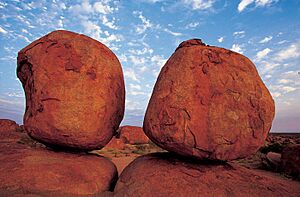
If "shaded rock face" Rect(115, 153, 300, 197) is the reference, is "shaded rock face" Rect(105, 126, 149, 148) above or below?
below

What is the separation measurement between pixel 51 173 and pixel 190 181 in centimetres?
226

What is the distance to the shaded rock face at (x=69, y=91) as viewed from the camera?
11.7 ft

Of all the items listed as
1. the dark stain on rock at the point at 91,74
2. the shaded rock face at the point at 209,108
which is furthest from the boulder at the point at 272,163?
the dark stain on rock at the point at 91,74

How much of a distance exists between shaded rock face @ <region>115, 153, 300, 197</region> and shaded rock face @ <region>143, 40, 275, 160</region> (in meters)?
0.34

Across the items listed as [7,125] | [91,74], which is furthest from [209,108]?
[7,125]

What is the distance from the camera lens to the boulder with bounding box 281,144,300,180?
6.88 m

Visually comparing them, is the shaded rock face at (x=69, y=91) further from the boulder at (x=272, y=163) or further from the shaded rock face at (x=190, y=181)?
the boulder at (x=272, y=163)

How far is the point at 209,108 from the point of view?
3156 millimetres

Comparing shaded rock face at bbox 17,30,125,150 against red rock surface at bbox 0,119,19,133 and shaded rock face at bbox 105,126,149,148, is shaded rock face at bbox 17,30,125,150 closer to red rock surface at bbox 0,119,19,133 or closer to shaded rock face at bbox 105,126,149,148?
shaded rock face at bbox 105,126,149,148

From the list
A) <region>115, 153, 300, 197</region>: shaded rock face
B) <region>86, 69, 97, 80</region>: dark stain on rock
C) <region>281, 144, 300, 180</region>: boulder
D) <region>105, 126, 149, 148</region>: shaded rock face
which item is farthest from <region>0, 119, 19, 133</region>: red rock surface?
<region>281, 144, 300, 180</region>: boulder

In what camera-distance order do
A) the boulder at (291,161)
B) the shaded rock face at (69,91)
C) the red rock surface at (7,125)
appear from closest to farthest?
1. the shaded rock face at (69,91)
2. the boulder at (291,161)
3. the red rock surface at (7,125)

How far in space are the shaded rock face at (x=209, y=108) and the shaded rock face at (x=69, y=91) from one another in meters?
0.99

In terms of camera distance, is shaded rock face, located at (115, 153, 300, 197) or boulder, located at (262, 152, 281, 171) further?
boulder, located at (262, 152, 281, 171)

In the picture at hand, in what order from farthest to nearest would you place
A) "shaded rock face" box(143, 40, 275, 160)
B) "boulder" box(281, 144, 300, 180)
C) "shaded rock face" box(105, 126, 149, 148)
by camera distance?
"shaded rock face" box(105, 126, 149, 148), "boulder" box(281, 144, 300, 180), "shaded rock face" box(143, 40, 275, 160)
